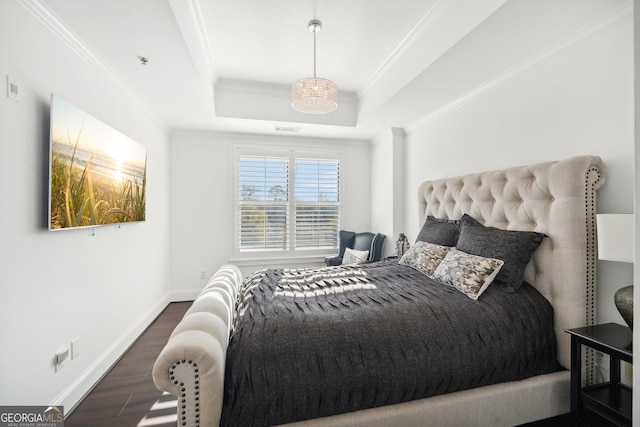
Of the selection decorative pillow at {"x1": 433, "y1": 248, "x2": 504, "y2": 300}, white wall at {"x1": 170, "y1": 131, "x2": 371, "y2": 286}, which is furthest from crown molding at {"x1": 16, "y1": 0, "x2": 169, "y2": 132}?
decorative pillow at {"x1": 433, "y1": 248, "x2": 504, "y2": 300}

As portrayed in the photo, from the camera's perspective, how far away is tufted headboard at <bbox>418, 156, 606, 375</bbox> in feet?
5.57

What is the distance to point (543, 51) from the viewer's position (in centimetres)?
204

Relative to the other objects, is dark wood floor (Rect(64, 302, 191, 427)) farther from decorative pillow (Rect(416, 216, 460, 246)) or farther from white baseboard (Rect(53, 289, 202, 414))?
decorative pillow (Rect(416, 216, 460, 246))

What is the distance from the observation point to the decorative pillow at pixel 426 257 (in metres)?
2.34

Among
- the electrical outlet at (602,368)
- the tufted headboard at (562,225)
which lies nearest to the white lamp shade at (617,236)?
the tufted headboard at (562,225)

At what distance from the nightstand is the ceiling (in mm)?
1892

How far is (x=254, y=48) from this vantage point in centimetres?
264

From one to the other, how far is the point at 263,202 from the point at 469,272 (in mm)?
3137

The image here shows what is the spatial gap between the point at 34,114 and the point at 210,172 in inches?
101

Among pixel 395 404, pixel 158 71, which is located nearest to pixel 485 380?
pixel 395 404

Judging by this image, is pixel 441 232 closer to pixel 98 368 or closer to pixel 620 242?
pixel 620 242

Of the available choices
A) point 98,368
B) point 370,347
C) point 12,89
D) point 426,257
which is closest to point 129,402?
point 98,368

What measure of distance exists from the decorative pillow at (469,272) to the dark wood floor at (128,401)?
202cm

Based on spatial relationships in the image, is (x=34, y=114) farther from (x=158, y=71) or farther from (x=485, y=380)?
(x=485, y=380)
